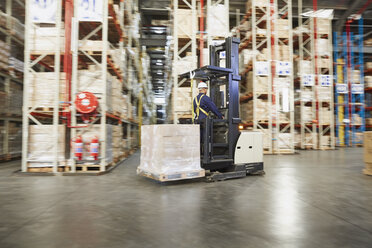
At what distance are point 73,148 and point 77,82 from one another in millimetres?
1511

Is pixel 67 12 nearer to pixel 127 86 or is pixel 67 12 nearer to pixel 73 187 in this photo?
pixel 127 86

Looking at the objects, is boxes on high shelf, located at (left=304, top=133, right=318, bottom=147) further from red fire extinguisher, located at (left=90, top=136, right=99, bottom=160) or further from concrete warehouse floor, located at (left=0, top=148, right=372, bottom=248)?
red fire extinguisher, located at (left=90, top=136, right=99, bottom=160)

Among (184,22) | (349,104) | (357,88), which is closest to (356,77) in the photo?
(357,88)

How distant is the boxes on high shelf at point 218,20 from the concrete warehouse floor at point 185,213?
5.12 metres

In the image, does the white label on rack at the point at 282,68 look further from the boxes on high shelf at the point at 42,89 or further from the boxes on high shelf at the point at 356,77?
the boxes on high shelf at the point at 42,89

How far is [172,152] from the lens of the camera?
3.95m

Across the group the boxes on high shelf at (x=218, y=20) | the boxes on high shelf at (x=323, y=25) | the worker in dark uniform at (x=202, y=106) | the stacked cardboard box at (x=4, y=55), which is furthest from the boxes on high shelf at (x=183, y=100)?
the boxes on high shelf at (x=323, y=25)

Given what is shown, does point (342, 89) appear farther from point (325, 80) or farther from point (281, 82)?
point (281, 82)

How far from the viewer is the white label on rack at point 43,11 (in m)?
5.22

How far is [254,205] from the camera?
2920 millimetres

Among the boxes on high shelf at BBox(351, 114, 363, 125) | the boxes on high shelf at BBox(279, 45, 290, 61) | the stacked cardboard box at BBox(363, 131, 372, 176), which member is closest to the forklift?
the stacked cardboard box at BBox(363, 131, 372, 176)

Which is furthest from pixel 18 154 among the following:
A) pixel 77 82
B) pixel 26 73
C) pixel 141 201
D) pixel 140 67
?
pixel 140 67

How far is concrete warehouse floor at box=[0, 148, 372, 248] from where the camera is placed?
198cm

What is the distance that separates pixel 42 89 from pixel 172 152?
3.47 metres
